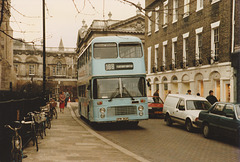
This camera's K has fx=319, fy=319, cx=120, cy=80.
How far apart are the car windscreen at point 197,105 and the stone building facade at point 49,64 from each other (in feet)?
216

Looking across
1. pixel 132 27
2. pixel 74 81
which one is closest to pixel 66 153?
pixel 132 27

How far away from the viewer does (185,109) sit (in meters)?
15.3

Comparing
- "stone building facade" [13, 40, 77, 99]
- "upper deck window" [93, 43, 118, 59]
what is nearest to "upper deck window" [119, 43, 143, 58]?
"upper deck window" [93, 43, 118, 59]

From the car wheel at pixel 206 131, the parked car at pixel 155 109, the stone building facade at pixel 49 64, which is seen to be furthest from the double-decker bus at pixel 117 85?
the stone building facade at pixel 49 64

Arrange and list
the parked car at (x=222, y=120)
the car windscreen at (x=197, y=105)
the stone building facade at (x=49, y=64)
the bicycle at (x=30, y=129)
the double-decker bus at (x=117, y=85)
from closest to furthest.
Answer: the bicycle at (x=30, y=129) → the parked car at (x=222, y=120) → the double-decker bus at (x=117, y=85) → the car windscreen at (x=197, y=105) → the stone building facade at (x=49, y=64)

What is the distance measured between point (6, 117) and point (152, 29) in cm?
2995

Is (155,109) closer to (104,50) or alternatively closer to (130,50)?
(130,50)

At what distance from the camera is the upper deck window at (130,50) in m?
14.7

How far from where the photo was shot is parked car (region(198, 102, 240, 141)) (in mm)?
10847

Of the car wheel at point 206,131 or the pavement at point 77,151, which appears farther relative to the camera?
the car wheel at point 206,131

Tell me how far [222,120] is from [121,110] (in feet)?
15.0

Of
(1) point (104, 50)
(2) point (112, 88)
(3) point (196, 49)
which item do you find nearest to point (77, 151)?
(2) point (112, 88)

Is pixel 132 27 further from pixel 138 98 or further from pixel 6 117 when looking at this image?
pixel 6 117

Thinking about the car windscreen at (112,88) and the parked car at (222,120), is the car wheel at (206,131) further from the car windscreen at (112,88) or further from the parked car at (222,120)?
the car windscreen at (112,88)
